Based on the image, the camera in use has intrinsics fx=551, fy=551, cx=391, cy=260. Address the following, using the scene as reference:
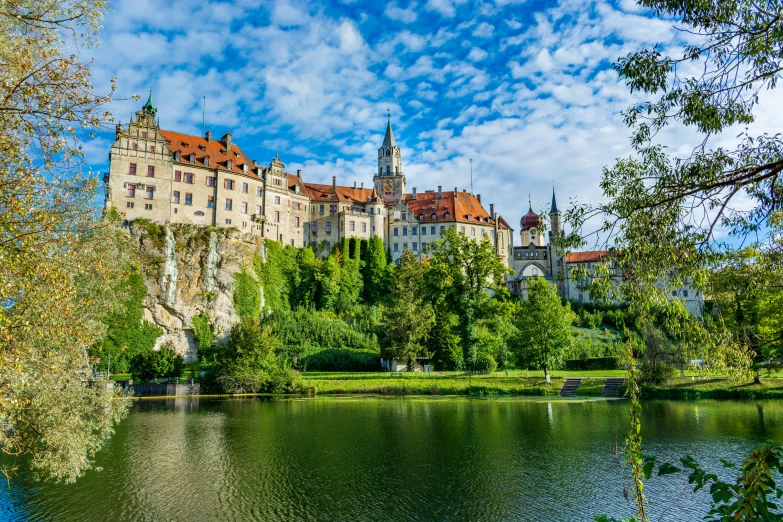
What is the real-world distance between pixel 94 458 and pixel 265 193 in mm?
52759

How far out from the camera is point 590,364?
50719 millimetres

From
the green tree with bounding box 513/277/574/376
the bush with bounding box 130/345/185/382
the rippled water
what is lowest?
the rippled water

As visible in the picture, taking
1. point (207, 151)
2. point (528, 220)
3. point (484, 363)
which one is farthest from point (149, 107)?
point (528, 220)

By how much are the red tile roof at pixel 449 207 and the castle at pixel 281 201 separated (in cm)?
17

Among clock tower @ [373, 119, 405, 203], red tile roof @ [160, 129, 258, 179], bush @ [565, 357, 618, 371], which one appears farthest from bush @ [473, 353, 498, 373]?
clock tower @ [373, 119, 405, 203]

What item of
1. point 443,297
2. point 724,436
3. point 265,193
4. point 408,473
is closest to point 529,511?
point 408,473

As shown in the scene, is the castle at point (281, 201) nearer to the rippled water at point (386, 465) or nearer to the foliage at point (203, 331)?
the foliage at point (203, 331)

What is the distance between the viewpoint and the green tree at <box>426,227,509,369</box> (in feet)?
135

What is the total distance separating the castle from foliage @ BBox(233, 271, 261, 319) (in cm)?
710

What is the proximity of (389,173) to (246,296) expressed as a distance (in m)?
38.5

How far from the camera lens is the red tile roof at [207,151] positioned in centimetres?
6431

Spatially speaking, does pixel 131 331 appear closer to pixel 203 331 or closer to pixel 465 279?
pixel 203 331

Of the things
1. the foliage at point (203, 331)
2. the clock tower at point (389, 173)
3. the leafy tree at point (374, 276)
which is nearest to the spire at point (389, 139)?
the clock tower at point (389, 173)

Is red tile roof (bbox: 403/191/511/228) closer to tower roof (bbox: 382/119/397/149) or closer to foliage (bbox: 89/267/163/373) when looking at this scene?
tower roof (bbox: 382/119/397/149)
